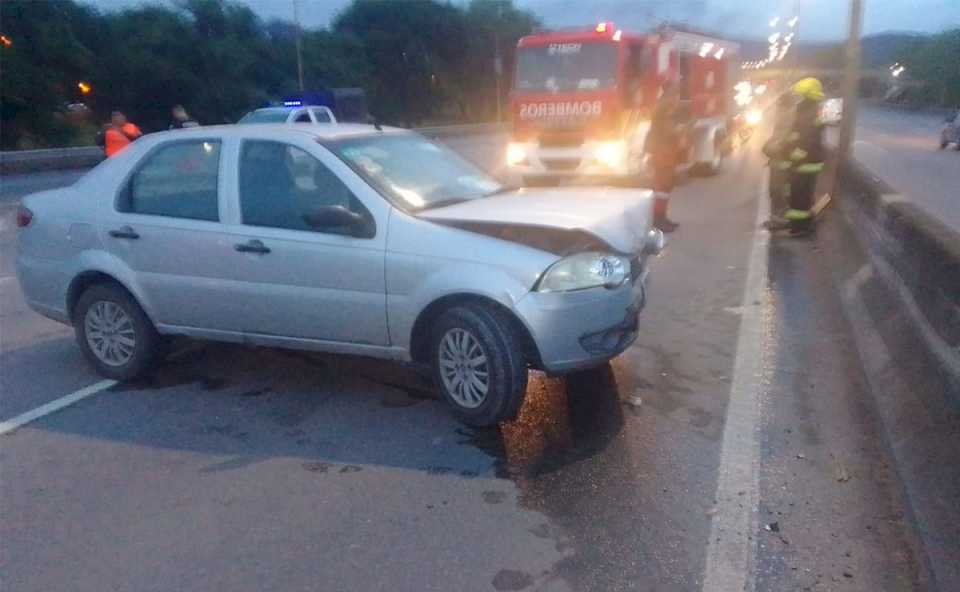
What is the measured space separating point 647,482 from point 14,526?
304 centimetres

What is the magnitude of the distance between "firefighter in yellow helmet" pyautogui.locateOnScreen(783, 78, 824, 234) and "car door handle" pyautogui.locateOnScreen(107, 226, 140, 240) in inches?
323

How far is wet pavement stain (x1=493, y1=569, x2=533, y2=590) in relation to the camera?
3855mm

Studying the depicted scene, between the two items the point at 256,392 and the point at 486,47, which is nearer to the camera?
the point at 256,392

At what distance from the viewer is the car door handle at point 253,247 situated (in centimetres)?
593

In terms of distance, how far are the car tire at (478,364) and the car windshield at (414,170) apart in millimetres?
813

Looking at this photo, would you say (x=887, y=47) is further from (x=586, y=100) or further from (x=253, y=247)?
(x=253, y=247)

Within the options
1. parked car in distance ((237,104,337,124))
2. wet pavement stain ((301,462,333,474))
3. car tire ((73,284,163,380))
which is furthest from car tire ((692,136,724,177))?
wet pavement stain ((301,462,333,474))

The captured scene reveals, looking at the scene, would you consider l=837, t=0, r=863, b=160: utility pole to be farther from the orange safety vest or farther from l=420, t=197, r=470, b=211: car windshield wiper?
the orange safety vest

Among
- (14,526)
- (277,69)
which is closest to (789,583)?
(14,526)

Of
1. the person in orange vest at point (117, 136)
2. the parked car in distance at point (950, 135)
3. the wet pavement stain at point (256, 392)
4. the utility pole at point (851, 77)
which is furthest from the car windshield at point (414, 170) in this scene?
the parked car in distance at point (950, 135)

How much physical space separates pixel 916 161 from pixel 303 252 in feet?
81.3

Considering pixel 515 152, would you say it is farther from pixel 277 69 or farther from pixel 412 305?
pixel 277 69

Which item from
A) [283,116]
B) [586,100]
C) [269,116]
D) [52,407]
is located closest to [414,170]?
[52,407]

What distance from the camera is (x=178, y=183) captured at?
6.39 metres
